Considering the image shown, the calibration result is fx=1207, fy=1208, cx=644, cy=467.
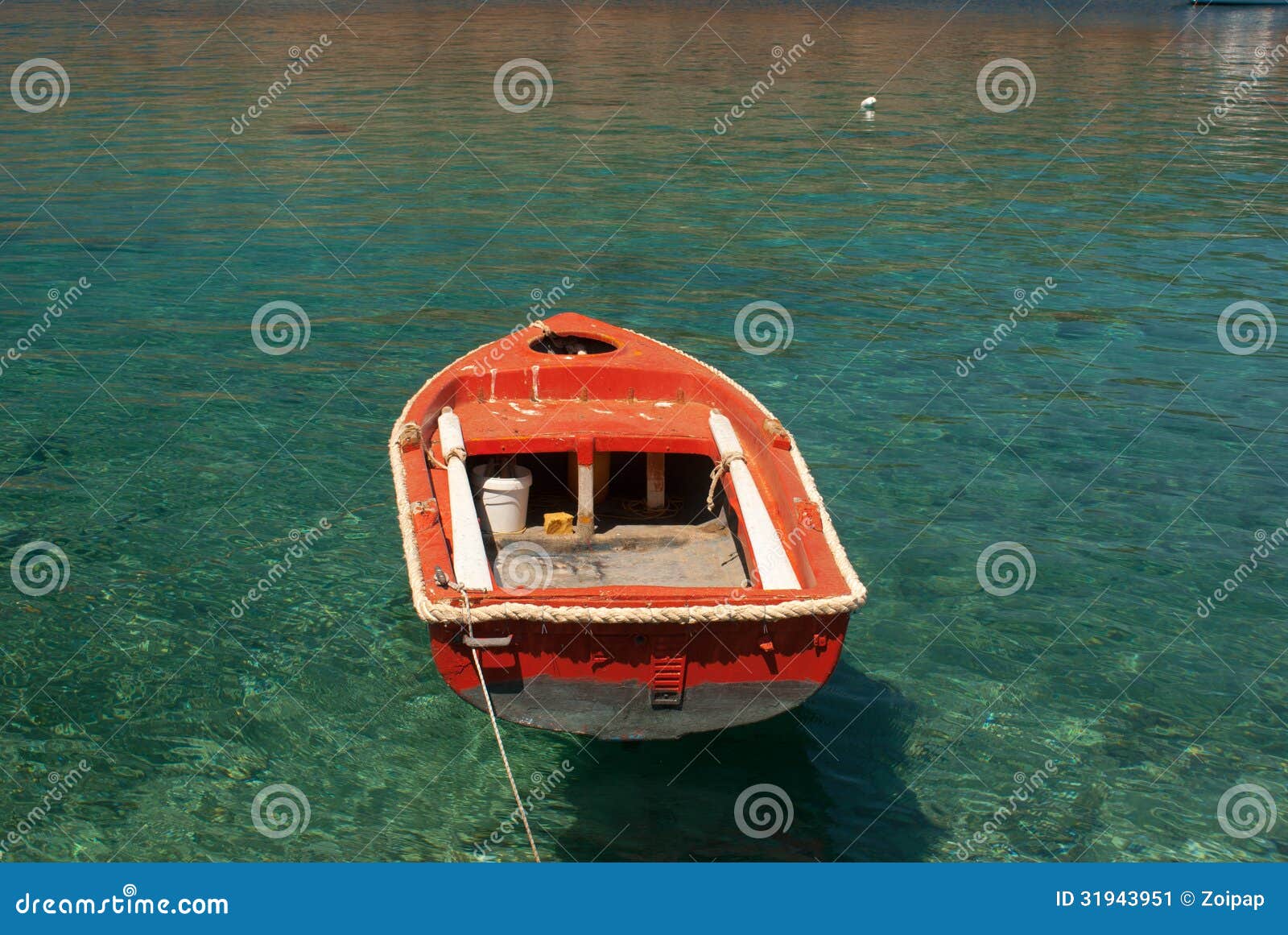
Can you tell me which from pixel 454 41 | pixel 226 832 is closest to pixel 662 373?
pixel 226 832

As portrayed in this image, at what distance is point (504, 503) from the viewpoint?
830 cm

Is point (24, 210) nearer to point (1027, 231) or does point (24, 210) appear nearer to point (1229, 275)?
point (1027, 231)

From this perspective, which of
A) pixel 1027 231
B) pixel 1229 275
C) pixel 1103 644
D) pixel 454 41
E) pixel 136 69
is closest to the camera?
pixel 1103 644

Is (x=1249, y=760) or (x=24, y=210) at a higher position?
(x=24, y=210)

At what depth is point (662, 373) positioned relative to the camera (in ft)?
30.2

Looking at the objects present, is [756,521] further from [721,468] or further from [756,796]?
[756,796]

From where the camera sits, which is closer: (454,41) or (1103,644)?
(1103,644)

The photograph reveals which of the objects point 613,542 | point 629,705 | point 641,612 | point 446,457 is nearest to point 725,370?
point 613,542

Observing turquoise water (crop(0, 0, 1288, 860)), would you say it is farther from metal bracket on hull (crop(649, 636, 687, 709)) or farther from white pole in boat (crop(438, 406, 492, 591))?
white pole in boat (crop(438, 406, 492, 591))

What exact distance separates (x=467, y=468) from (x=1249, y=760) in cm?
541

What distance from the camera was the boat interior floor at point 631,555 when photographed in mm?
7789

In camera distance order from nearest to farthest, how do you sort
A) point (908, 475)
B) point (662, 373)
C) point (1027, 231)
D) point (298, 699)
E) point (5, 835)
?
point (5, 835)
point (298, 699)
point (662, 373)
point (908, 475)
point (1027, 231)

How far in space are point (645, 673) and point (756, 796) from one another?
138 centimetres

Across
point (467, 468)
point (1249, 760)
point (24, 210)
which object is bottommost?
point (1249, 760)
